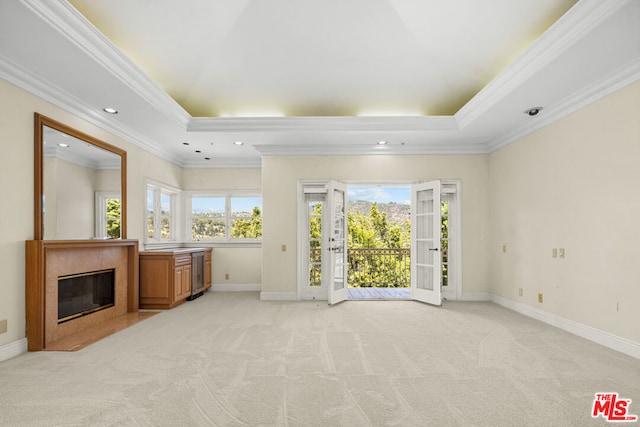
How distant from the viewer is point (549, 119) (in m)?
4.57

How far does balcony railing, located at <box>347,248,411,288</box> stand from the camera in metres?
8.61

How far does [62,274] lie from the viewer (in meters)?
3.95

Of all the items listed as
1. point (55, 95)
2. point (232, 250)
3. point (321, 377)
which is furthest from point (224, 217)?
point (321, 377)

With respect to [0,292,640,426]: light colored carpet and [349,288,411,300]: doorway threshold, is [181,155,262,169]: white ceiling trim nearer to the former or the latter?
[349,288,411,300]: doorway threshold

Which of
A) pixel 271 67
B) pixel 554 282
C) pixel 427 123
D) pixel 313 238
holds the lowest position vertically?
pixel 554 282

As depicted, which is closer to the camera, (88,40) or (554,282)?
(88,40)

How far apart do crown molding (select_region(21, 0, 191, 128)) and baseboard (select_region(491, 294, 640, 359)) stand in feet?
19.6

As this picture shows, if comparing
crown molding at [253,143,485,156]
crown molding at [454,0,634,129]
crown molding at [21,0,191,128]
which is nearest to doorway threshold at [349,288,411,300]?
crown molding at [253,143,485,156]

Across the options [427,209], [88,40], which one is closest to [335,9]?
[88,40]

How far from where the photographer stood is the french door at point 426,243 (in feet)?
19.2

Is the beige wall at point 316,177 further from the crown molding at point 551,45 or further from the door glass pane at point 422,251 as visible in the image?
the crown molding at point 551,45

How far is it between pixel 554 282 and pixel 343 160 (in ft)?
12.6

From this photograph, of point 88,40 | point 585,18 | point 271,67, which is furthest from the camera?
point 271,67

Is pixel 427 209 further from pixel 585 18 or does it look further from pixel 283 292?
pixel 585 18
